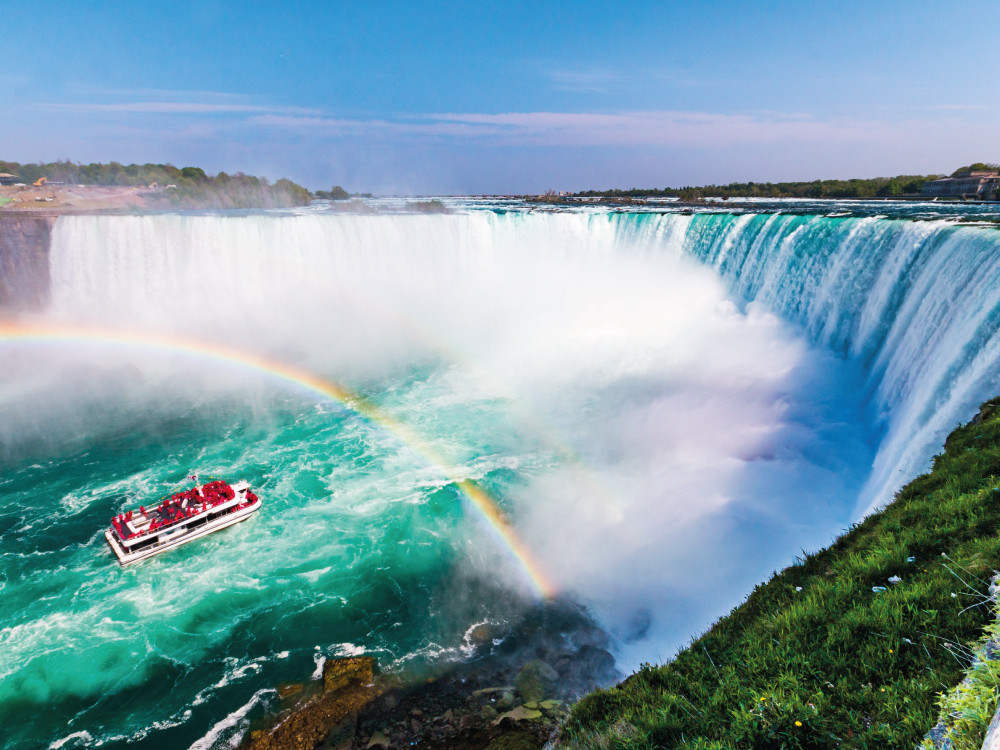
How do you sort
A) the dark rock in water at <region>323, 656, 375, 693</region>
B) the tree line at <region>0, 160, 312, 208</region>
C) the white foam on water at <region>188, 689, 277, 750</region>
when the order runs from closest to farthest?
the white foam on water at <region>188, 689, 277, 750</region> → the dark rock in water at <region>323, 656, 375, 693</region> → the tree line at <region>0, 160, 312, 208</region>

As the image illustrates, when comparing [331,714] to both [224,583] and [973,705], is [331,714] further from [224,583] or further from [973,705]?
[973,705]

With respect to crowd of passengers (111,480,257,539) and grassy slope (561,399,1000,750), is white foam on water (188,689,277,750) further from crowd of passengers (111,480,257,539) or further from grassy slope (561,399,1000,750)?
grassy slope (561,399,1000,750)

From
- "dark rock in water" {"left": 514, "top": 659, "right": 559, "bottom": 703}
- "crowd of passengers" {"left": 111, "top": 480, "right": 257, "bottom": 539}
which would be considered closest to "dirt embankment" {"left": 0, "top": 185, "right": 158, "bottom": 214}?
"crowd of passengers" {"left": 111, "top": 480, "right": 257, "bottom": 539}

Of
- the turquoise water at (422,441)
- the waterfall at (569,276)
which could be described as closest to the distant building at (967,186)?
the waterfall at (569,276)

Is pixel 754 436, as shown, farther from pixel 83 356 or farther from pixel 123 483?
pixel 83 356

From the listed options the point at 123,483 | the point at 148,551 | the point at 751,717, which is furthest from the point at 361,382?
the point at 751,717

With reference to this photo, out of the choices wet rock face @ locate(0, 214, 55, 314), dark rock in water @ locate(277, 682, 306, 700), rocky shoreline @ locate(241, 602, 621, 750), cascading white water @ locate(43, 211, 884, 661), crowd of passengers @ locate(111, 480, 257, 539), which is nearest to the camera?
rocky shoreline @ locate(241, 602, 621, 750)

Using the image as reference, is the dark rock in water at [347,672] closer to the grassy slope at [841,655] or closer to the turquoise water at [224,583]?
the turquoise water at [224,583]

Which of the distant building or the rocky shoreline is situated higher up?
the distant building
